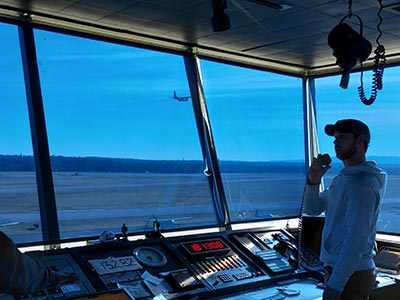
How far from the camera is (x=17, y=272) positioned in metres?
1.59

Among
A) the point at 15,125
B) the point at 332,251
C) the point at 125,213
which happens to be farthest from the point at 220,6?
the point at 125,213

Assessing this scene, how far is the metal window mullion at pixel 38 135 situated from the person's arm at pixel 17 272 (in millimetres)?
1735

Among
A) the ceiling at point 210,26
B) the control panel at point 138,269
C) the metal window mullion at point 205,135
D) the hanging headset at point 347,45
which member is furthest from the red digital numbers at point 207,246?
the ceiling at point 210,26

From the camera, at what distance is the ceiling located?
3309 millimetres

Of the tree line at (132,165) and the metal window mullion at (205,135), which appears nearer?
the tree line at (132,165)

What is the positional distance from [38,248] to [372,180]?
83.7 inches

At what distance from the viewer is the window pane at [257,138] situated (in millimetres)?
4809

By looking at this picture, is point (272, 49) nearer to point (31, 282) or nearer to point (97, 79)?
point (97, 79)

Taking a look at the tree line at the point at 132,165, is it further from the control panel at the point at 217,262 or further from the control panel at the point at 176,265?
the control panel at the point at 217,262

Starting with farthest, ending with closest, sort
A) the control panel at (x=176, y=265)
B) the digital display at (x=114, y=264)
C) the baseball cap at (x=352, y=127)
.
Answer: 1. the digital display at (x=114, y=264)
2. the control panel at (x=176, y=265)
3. the baseball cap at (x=352, y=127)

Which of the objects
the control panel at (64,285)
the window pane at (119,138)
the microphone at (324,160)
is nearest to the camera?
the control panel at (64,285)

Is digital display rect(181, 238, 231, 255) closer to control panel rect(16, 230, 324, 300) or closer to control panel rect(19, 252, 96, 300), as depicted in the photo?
control panel rect(16, 230, 324, 300)

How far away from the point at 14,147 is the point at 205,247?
153cm

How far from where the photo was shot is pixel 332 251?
8.82 feet
